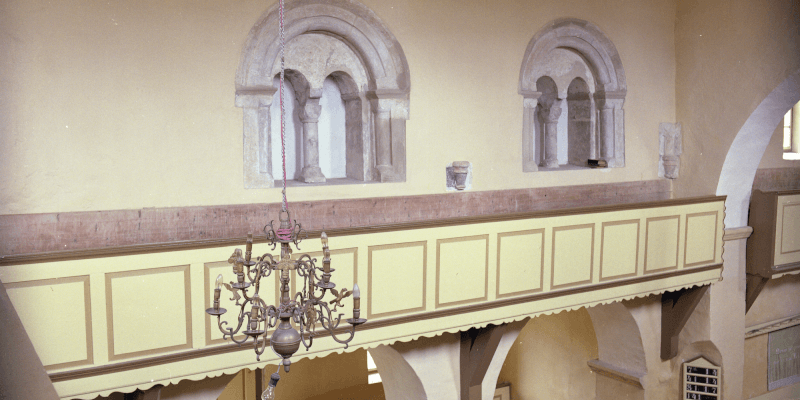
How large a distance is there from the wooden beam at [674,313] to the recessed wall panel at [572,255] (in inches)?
104

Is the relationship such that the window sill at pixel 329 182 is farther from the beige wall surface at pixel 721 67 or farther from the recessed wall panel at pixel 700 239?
the beige wall surface at pixel 721 67

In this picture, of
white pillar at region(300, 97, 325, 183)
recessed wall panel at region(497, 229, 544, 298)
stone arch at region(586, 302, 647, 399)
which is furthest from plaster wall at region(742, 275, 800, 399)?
white pillar at region(300, 97, 325, 183)

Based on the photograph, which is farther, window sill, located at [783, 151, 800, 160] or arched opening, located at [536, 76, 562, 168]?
Result: window sill, located at [783, 151, 800, 160]

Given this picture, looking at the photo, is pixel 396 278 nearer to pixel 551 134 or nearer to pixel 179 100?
pixel 179 100

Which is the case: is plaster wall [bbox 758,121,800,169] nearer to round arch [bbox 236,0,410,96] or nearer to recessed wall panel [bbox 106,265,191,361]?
round arch [bbox 236,0,410,96]

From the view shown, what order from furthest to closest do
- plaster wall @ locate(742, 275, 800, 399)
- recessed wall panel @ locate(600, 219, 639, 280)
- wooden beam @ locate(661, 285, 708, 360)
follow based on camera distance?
1. plaster wall @ locate(742, 275, 800, 399)
2. wooden beam @ locate(661, 285, 708, 360)
3. recessed wall panel @ locate(600, 219, 639, 280)

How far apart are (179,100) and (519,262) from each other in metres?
3.86

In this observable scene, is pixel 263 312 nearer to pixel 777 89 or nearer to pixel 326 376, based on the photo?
pixel 777 89

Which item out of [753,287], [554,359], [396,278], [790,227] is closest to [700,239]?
[753,287]

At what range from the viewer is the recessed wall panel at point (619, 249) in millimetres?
8227

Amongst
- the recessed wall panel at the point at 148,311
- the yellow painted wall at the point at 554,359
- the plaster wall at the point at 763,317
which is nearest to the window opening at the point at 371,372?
the yellow painted wall at the point at 554,359

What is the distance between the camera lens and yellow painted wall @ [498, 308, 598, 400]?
11695mm

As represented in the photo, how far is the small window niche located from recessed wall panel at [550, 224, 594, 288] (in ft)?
10.8

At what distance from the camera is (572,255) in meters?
7.96
